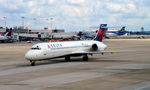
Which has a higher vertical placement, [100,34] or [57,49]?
[100,34]

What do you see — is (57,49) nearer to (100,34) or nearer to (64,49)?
(64,49)

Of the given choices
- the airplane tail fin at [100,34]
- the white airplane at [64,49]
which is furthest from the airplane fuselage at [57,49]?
the airplane tail fin at [100,34]

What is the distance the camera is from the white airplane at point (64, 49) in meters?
29.9

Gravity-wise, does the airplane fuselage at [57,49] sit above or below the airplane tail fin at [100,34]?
below

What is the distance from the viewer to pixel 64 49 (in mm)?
33688

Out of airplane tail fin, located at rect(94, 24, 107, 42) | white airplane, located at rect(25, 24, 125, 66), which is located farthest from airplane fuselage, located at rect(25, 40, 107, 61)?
airplane tail fin, located at rect(94, 24, 107, 42)

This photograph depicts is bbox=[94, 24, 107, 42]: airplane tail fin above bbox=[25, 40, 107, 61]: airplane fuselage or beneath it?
above

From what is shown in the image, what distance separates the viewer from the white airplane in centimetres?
2989

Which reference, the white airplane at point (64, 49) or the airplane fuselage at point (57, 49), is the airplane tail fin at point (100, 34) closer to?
the white airplane at point (64, 49)

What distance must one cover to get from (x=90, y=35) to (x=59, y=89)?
137967 millimetres

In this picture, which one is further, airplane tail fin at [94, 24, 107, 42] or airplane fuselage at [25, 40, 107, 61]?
airplane tail fin at [94, 24, 107, 42]

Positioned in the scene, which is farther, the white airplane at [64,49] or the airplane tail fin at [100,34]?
the airplane tail fin at [100,34]

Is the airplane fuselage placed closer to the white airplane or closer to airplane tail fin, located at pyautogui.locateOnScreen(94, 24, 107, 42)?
the white airplane

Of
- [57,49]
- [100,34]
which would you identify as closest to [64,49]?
[57,49]
